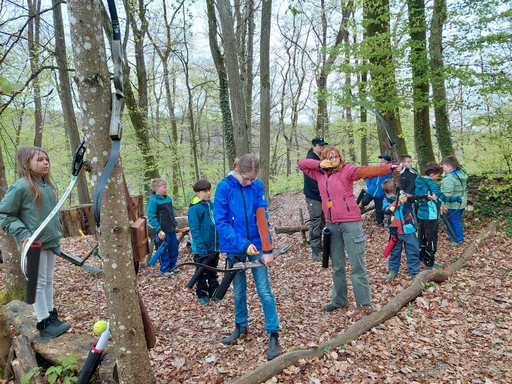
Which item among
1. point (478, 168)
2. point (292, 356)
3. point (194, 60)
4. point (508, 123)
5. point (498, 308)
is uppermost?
point (194, 60)

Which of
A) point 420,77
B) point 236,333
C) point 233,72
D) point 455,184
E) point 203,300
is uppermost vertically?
point 233,72

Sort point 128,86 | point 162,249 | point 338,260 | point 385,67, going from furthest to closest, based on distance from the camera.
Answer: point 128,86
point 385,67
point 162,249
point 338,260

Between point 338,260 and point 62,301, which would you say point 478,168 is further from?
point 62,301

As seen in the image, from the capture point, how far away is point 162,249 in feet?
19.3

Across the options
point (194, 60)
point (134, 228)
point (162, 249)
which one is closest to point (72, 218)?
point (162, 249)

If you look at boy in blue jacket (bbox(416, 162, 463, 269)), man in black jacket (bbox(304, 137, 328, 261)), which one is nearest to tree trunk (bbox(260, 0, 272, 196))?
man in black jacket (bbox(304, 137, 328, 261))

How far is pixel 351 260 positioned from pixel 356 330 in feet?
2.64

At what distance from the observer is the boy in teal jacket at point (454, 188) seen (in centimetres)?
626

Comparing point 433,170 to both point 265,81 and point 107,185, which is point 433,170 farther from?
point 107,185

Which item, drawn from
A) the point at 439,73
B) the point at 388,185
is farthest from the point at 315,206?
the point at 439,73

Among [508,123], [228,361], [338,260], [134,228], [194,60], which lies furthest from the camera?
[194,60]

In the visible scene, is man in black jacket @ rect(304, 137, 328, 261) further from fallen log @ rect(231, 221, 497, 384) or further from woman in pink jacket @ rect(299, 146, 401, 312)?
fallen log @ rect(231, 221, 497, 384)

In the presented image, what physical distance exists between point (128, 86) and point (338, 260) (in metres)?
10.7

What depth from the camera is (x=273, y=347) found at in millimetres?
3125
